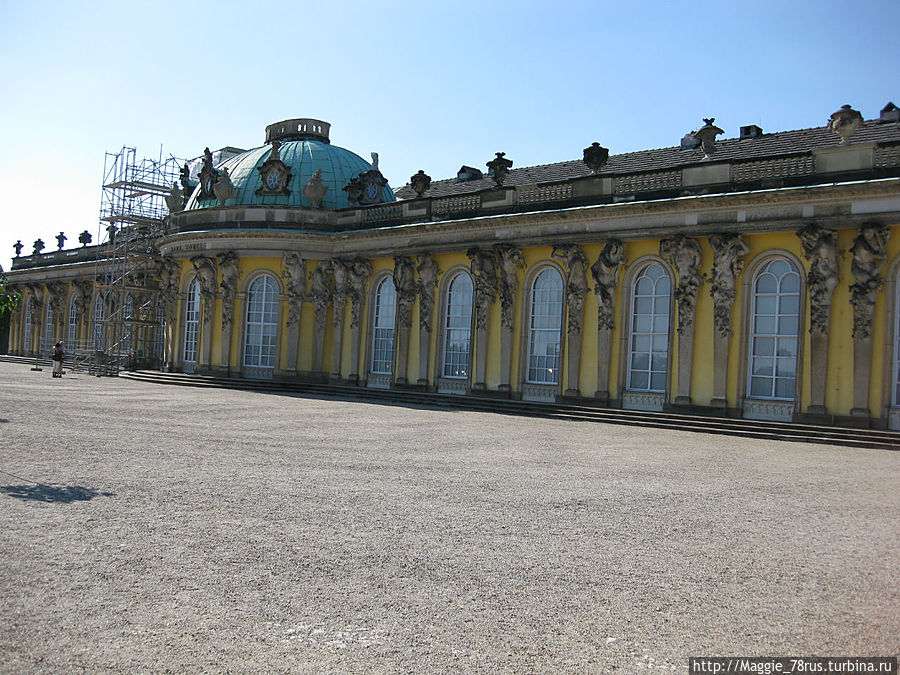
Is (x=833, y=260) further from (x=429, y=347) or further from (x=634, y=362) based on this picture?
(x=429, y=347)

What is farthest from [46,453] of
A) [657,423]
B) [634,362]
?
[634,362]

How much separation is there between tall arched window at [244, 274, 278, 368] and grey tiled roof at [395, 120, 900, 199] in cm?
862

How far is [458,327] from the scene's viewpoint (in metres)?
28.7

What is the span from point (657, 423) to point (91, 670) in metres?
18.8

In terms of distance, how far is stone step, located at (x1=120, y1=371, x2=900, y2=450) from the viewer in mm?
19047

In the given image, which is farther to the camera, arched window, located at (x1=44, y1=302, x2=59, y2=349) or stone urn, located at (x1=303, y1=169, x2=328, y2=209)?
arched window, located at (x1=44, y1=302, x2=59, y2=349)

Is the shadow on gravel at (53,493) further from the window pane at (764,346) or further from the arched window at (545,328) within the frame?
the arched window at (545,328)

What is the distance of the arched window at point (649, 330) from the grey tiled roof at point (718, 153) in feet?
11.0

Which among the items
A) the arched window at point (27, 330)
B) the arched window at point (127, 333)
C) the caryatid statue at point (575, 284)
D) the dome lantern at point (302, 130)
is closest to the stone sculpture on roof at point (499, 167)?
the caryatid statue at point (575, 284)

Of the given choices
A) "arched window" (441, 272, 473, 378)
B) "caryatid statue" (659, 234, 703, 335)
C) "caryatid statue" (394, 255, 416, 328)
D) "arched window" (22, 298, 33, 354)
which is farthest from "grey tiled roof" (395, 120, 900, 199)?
"arched window" (22, 298, 33, 354)

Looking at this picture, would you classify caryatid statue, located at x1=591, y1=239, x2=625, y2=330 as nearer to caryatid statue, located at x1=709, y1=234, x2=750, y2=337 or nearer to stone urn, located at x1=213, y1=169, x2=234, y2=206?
caryatid statue, located at x1=709, y1=234, x2=750, y2=337

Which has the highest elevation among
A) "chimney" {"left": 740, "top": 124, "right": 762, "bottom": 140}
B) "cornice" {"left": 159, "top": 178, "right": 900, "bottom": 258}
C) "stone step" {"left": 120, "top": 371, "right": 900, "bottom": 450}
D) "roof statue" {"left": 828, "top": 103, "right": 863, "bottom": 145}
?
"chimney" {"left": 740, "top": 124, "right": 762, "bottom": 140}

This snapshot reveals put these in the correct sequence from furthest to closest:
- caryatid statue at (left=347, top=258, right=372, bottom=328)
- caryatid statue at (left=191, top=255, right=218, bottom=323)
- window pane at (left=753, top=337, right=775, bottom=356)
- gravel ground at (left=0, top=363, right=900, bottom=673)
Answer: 1. caryatid statue at (left=191, top=255, right=218, bottom=323)
2. caryatid statue at (left=347, top=258, right=372, bottom=328)
3. window pane at (left=753, top=337, right=775, bottom=356)
4. gravel ground at (left=0, top=363, right=900, bottom=673)

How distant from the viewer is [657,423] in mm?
21781
